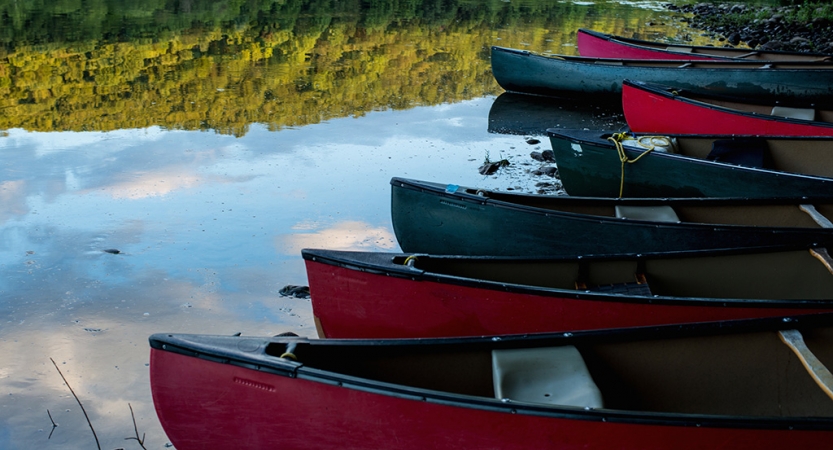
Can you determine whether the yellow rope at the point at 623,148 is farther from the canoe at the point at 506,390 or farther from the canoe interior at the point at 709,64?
the canoe interior at the point at 709,64

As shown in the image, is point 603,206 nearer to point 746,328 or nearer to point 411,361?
point 746,328

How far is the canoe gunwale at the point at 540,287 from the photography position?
4.05 m

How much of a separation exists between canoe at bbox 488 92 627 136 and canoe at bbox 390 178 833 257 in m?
4.73

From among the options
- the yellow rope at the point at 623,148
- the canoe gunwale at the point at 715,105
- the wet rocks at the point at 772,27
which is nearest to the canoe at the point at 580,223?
the yellow rope at the point at 623,148

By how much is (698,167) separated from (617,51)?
301 inches

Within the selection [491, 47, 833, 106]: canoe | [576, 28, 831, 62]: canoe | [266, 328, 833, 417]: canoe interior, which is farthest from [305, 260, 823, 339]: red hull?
[576, 28, 831, 62]: canoe

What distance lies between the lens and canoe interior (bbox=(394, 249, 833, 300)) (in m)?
4.81

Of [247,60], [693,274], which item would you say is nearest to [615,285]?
[693,274]

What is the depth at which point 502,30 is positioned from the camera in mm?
20375

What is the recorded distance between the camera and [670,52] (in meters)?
13.0

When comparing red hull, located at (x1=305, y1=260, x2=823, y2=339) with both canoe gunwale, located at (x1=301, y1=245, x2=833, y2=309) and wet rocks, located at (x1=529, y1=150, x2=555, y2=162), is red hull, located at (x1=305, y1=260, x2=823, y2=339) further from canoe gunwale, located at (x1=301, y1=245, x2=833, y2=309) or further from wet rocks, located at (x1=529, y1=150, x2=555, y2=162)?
wet rocks, located at (x1=529, y1=150, x2=555, y2=162)

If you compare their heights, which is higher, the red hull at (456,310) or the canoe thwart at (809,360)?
the canoe thwart at (809,360)

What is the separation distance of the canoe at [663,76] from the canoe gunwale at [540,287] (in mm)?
6649

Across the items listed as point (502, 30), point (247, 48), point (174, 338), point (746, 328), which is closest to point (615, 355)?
point (746, 328)
